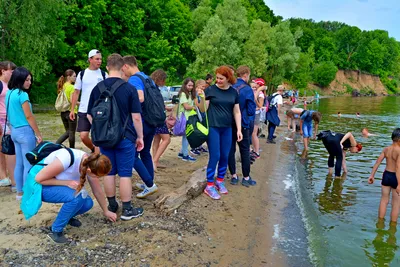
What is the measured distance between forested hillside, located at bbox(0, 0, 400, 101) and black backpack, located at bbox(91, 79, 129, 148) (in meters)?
17.6

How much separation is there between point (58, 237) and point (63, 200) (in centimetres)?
45

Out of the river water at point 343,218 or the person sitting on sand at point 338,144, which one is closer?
the river water at point 343,218

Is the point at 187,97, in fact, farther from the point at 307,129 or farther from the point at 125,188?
the point at 307,129

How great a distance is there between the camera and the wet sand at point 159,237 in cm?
→ 368

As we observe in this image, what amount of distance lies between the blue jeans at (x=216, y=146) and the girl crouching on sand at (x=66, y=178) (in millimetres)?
2154

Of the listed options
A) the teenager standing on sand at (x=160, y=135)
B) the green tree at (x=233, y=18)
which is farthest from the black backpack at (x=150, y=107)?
the green tree at (x=233, y=18)

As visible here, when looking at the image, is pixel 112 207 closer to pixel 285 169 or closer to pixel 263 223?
pixel 263 223

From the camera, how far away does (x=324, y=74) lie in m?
73.8

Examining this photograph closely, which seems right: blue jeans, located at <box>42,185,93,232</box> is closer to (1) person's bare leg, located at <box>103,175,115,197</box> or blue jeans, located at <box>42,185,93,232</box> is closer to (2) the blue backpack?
(2) the blue backpack

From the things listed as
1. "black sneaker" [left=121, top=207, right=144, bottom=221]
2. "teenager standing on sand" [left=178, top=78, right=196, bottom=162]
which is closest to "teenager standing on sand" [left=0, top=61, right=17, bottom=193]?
"black sneaker" [left=121, top=207, right=144, bottom=221]

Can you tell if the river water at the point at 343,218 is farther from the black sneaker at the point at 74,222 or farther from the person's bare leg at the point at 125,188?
the black sneaker at the point at 74,222

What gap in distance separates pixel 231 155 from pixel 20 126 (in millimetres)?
3600

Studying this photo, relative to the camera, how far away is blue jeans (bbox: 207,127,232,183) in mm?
5641

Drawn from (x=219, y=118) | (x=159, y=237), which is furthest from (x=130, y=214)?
(x=219, y=118)
